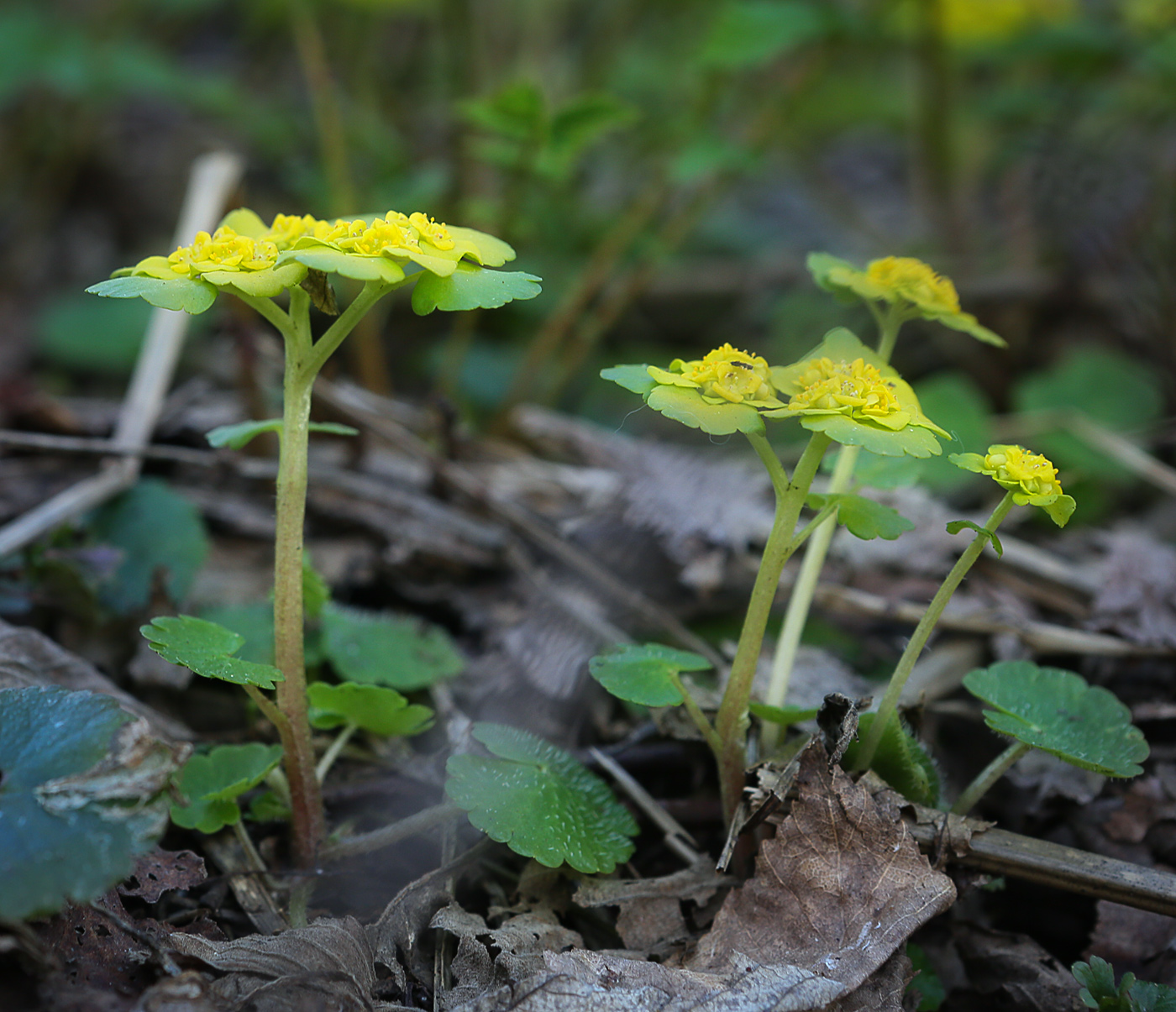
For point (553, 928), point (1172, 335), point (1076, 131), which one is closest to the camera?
point (553, 928)

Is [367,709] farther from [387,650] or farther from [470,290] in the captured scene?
[470,290]

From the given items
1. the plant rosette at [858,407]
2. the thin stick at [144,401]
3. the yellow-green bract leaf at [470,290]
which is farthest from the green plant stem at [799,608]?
the thin stick at [144,401]

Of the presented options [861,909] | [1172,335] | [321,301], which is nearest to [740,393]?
[321,301]

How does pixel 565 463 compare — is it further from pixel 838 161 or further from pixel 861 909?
pixel 838 161

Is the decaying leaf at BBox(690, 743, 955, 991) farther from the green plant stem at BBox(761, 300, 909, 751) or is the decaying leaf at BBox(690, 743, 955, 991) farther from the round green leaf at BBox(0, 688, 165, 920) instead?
the round green leaf at BBox(0, 688, 165, 920)

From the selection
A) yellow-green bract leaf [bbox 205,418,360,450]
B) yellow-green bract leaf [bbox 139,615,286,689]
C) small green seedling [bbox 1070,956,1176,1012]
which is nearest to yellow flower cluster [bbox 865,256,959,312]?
yellow-green bract leaf [bbox 205,418,360,450]

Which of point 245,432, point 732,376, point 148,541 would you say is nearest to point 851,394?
point 732,376
